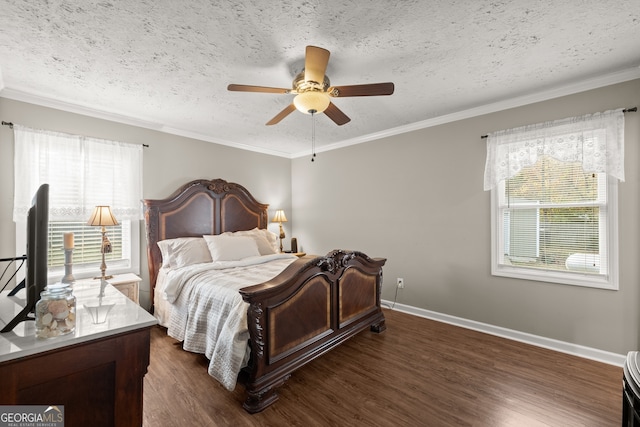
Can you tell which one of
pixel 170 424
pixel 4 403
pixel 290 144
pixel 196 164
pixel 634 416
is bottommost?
pixel 170 424

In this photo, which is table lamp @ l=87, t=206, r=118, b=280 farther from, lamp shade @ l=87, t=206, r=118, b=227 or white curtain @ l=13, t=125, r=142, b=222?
white curtain @ l=13, t=125, r=142, b=222

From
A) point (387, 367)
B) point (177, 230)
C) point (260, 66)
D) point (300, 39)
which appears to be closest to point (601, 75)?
point (300, 39)

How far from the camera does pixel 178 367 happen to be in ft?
8.00

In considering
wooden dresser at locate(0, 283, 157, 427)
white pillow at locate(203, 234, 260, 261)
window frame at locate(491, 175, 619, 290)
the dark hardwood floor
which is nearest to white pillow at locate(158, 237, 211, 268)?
white pillow at locate(203, 234, 260, 261)

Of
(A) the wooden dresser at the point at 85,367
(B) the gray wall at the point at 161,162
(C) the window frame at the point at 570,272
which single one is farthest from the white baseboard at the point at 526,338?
(A) the wooden dresser at the point at 85,367

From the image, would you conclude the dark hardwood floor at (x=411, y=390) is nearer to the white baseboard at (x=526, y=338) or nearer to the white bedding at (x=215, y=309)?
the white baseboard at (x=526, y=338)

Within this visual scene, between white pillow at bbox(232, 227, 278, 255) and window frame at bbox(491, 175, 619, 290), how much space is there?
2843mm

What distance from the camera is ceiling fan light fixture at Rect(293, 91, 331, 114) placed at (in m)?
2.15

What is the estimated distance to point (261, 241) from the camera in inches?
163

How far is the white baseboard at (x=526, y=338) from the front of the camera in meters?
2.52

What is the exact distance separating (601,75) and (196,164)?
465 cm

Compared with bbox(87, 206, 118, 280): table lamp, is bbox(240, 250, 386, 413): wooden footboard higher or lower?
lower

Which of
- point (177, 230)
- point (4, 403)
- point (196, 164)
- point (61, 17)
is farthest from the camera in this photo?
point (196, 164)

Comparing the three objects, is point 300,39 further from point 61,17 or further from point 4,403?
point 4,403
